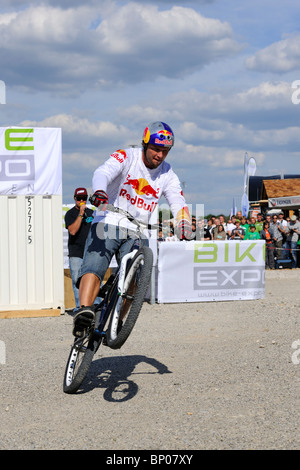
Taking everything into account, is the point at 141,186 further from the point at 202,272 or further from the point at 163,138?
the point at 202,272

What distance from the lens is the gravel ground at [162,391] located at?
4301 millimetres

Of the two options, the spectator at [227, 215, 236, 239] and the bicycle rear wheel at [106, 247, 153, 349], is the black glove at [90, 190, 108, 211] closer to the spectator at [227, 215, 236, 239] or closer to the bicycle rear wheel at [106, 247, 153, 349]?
the bicycle rear wheel at [106, 247, 153, 349]

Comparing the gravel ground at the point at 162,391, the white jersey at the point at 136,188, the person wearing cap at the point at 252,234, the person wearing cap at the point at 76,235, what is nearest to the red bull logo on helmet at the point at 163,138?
the white jersey at the point at 136,188

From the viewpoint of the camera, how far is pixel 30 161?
11008 millimetres

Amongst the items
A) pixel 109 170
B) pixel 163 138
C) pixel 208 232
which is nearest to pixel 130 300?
pixel 109 170

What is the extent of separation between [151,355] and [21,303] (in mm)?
4337

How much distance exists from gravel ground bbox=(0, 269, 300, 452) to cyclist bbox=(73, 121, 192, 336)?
81 centimetres

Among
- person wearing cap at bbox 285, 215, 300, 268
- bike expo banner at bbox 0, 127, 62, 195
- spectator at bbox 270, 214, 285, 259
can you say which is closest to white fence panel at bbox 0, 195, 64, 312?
bike expo banner at bbox 0, 127, 62, 195

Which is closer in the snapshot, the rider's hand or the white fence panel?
the rider's hand

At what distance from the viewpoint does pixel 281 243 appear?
21.3 meters

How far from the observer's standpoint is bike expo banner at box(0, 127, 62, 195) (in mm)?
10828

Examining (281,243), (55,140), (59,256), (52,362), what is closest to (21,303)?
(59,256)

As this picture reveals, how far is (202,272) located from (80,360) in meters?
7.21
